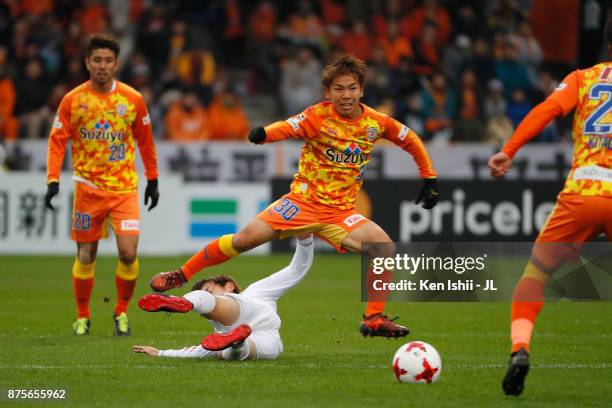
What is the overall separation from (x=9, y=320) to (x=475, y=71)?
13.0 m

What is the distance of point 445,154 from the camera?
20.5 metres

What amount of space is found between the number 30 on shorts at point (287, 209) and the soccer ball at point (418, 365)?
1979 mm

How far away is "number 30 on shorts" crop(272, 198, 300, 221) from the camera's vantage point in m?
9.41

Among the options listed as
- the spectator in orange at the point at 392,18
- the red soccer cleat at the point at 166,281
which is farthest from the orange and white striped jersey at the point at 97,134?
the spectator in orange at the point at 392,18

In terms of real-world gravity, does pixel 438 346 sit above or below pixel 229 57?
below

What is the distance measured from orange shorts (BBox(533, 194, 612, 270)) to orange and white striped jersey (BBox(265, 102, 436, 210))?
2.54 m

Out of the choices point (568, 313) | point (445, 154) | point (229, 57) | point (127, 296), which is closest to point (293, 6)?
point (229, 57)

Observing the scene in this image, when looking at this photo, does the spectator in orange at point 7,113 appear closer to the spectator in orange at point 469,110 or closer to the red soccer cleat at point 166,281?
the spectator in orange at point 469,110

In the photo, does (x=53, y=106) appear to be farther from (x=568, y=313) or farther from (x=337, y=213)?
(x=337, y=213)

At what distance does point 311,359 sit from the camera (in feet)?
29.5

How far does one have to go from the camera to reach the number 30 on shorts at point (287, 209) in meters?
9.41

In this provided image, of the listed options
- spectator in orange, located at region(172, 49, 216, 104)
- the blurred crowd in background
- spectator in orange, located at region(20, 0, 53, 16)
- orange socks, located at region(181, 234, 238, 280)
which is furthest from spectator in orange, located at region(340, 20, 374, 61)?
orange socks, located at region(181, 234, 238, 280)

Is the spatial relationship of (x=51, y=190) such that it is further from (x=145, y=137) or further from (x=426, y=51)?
(x=426, y=51)

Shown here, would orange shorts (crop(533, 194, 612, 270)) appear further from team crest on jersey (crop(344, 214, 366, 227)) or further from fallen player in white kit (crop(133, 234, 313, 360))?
team crest on jersey (crop(344, 214, 366, 227))
